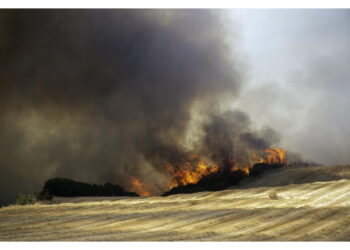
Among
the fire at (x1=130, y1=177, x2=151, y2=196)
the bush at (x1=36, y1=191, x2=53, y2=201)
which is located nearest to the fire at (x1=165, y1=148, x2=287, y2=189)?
the fire at (x1=130, y1=177, x2=151, y2=196)

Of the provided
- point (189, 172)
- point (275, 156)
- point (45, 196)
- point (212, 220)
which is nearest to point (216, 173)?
point (189, 172)

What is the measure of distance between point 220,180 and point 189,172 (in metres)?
0.99

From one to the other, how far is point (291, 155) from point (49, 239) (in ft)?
29.6

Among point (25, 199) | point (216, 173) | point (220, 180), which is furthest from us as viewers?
point (216, 173)

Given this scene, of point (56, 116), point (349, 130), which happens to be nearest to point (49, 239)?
point (56, 116)

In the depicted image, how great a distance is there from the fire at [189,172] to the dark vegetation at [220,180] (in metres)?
0.14

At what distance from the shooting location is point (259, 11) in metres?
11.6

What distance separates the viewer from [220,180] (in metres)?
11.9

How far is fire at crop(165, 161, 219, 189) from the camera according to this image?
11891mm

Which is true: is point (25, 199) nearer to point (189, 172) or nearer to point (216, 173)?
point (189, 172)

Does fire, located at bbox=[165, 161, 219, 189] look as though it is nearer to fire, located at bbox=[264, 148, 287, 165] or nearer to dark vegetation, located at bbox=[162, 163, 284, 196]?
dark vegetation, located at bbox=[162, 163, 284, 196]

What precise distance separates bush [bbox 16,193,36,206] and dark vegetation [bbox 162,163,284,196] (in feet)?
12.2

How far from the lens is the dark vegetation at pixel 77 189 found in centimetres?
1206

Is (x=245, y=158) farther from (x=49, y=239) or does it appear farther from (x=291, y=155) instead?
(x=49, y=239)
